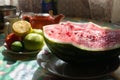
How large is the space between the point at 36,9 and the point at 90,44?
106cm

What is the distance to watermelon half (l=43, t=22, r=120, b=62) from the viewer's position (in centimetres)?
66

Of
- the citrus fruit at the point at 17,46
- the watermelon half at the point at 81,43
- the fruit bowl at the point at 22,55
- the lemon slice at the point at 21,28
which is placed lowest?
the fruit bowl at the point at 22,55

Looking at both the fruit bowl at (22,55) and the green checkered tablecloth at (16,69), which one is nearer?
the green checkered tablecloth at (16,69)

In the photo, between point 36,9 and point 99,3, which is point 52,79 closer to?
point 99,3

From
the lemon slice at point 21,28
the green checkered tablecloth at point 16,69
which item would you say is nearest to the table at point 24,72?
the green checkered tablecloth at point 16,69

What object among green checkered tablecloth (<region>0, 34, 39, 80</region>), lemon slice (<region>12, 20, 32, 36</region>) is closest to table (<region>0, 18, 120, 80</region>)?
green checkered tablecloth (<region>0, 34, 39, 80</region>)

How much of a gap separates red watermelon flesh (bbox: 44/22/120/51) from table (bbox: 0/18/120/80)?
89mm

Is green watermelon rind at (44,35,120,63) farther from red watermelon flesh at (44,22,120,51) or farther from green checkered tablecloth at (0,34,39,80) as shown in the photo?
green checkered tablecloth at (0,34,39,80)

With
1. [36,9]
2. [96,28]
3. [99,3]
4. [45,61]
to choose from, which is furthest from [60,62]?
[36,9]

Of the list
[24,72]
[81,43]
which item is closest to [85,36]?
[81,43]

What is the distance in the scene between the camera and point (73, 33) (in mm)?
750

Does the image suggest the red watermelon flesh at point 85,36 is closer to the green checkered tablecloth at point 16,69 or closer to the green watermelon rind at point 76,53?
the green watermelon rind at point 76,53

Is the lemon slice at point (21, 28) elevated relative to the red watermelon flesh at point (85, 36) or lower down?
lower down

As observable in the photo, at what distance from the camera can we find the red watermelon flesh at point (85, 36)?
67cm
